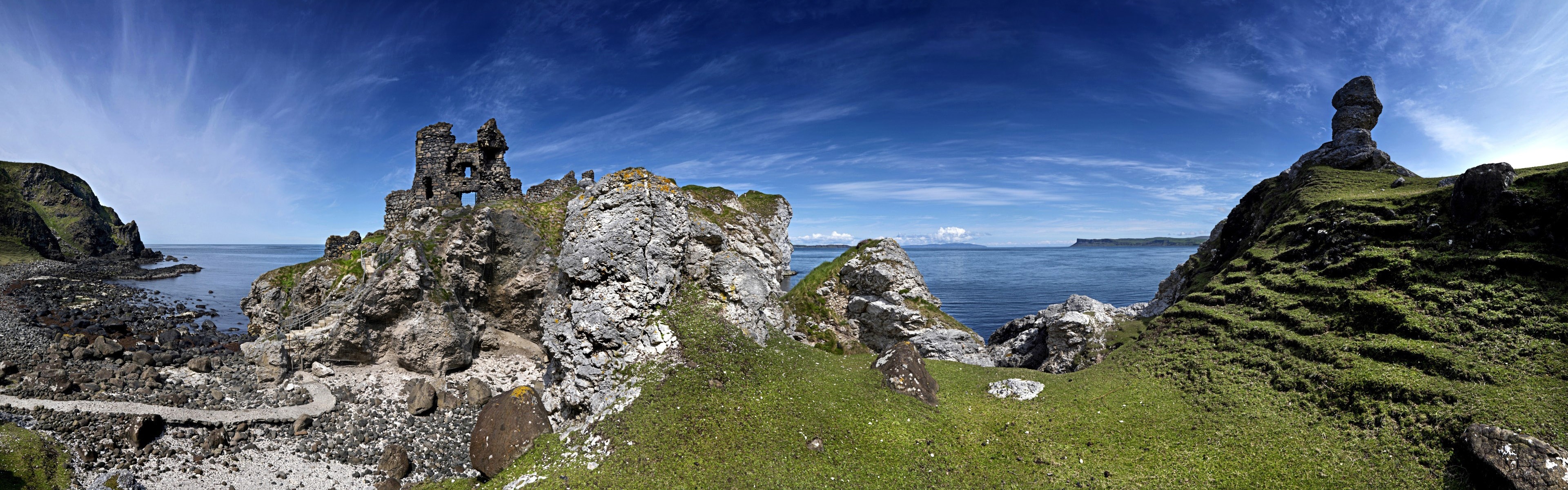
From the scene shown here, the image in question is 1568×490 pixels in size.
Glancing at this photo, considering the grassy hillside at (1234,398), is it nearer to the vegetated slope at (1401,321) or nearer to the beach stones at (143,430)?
the vegetated slope at (1401,321)

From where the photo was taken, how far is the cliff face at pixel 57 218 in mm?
68000

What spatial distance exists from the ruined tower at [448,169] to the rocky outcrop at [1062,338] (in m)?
27.2

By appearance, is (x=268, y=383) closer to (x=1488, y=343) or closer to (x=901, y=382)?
(x=901, y=382)

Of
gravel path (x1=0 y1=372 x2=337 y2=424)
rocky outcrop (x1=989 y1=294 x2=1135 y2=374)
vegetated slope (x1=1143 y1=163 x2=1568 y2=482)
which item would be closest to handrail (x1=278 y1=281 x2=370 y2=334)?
gravel path (x1=0 y1=372 x2=337 y2=424)

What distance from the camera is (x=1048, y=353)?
66.5ft

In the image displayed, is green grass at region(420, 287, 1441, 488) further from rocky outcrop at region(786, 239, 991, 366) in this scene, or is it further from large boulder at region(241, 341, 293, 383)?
large boulder at region(241, 341, 293, 383)

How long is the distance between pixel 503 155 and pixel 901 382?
26.1 m

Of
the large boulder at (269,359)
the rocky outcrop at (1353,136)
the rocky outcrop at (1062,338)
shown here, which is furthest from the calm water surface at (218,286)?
the rocky outcrop at (1353,136)

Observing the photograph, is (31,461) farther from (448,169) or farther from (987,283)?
(987,283)

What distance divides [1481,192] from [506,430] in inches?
1065

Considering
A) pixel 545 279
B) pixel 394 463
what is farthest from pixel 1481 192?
pixel 545 279

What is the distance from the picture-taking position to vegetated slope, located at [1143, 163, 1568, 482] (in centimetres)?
1037

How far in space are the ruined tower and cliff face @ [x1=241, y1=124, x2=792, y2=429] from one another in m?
0.11

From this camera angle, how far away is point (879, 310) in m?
24.6
